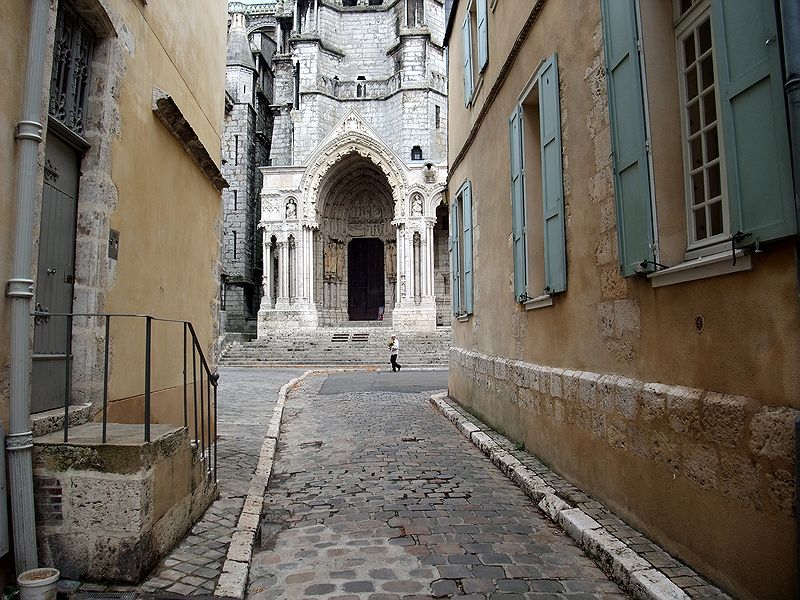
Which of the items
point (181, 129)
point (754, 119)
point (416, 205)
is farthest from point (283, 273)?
point (754, 119)

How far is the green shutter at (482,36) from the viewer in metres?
8.20

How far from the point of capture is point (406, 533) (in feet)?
13.6

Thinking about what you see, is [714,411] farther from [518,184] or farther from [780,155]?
[518,184]

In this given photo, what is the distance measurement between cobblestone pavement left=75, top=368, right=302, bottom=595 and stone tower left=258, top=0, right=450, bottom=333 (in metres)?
16.4

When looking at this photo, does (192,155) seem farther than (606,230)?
Yes

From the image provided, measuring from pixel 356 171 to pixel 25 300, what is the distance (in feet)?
89.7

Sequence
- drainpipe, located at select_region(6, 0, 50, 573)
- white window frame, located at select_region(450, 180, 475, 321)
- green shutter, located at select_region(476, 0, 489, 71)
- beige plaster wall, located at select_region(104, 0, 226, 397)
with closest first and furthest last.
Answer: drainpipe, located at select_region(6, 0, 50, 573) < beige plaster wall, located at select_region(104, 0, 226, 397) < green shutter, located at select_region(476, 0, 489, 71) < white window frame, located at select_region(450, 180, 475, 321)

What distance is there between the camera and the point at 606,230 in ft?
14.0

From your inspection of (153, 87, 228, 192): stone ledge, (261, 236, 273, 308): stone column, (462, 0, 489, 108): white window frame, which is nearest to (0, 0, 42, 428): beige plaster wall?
(153, 87, 228, 192): stone ledge

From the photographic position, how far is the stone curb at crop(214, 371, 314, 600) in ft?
10.7

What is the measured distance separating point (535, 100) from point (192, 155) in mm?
3691

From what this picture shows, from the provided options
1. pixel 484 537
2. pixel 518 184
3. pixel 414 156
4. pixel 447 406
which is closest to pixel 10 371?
pixel 484 537

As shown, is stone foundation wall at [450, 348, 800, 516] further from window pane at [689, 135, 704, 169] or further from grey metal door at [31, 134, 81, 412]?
grey metal door at [31, 134, 81, 412]

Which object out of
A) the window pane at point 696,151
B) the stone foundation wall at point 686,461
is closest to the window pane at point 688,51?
the window pane at point 696,151
